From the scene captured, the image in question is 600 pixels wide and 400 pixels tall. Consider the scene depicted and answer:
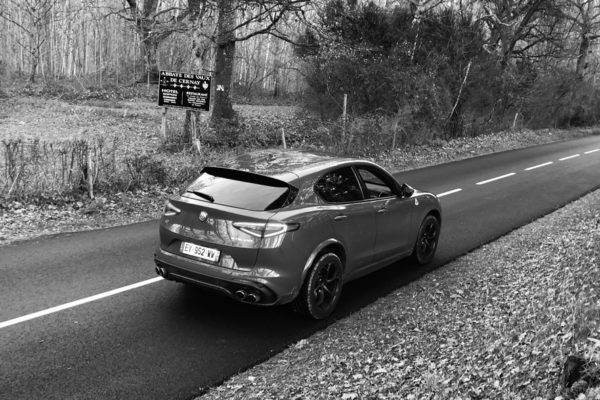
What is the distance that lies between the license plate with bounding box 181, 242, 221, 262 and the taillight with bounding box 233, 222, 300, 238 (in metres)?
0.37

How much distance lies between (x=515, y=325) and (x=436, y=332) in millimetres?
779

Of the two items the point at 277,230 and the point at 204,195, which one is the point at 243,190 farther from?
the point at 277,230

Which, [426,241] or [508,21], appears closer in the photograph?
[426,241]

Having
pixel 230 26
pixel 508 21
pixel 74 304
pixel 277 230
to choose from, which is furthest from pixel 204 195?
pixel 508 21

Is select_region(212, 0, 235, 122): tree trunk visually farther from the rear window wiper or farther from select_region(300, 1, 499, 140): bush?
the rear window wiper

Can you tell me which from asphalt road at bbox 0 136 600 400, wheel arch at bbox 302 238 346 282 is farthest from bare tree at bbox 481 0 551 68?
wheel arch at bbox 302 238 346 282

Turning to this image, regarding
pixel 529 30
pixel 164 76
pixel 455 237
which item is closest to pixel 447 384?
pixel 455 237

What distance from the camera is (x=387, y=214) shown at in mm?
6637

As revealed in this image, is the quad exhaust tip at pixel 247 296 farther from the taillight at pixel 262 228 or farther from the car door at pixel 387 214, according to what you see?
the car door at pixel 387 214

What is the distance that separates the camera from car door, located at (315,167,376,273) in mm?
5801

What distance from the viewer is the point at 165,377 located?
4.46 meters

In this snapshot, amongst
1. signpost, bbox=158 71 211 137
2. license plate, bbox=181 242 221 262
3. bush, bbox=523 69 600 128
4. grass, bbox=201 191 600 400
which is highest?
bush, bbox=523 69 600 128

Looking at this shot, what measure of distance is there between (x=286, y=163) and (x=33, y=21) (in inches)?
1215

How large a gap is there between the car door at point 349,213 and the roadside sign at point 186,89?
29.7 feet
